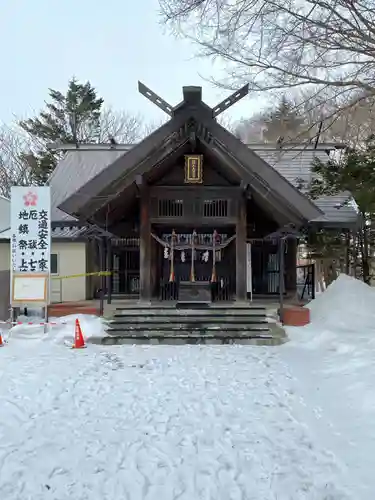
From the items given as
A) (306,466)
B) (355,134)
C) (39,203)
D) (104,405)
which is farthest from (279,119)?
(306,466)

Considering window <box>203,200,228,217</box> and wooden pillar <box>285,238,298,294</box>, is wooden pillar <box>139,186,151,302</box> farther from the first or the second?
wooden pillar <box>285,238,298,294</box>

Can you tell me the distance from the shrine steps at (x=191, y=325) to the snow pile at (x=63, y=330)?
318mm

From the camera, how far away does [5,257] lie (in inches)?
703

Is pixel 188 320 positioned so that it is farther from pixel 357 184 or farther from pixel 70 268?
pixel 70 268

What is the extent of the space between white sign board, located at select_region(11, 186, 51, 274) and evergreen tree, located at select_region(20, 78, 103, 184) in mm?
20883

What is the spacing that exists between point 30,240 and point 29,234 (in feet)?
0.49

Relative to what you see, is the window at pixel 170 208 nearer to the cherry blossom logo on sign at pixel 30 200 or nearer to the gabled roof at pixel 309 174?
the gabled roof at pixel 309 174

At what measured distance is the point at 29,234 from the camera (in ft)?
37.2

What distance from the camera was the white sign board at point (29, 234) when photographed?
37.2 feet

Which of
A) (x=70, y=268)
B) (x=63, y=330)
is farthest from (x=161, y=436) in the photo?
(x=70, y=268)

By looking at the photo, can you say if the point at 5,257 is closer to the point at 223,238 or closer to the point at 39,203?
the point at 39,203

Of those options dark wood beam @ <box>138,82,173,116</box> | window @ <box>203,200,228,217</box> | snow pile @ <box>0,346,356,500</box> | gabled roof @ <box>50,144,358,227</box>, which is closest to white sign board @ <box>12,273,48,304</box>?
snow pile @ <box>0,346,356,500</box>

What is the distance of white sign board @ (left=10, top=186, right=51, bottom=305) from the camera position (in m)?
11.3

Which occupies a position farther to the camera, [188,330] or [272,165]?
[272,165]
